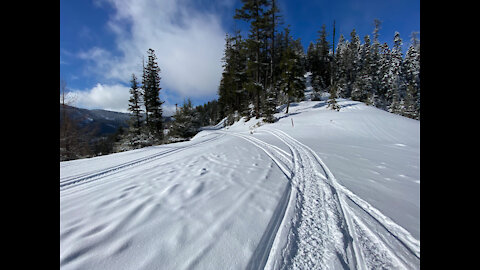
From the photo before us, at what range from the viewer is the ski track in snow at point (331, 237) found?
188cm

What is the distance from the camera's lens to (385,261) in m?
1.93

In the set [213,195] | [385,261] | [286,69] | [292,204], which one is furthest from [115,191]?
[286,69]

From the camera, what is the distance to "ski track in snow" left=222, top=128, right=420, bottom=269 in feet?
6.16

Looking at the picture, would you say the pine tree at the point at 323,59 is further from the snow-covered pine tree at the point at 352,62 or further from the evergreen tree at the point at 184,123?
the evergreen tree at the point at 184,123

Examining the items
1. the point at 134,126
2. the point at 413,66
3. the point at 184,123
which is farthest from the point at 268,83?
the point at 413,66

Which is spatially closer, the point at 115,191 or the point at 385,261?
the point at 385,261

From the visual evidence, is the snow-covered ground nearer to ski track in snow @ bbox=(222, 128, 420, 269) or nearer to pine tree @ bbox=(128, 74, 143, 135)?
ski track in snow @ bbox=(222, 128, 420, 269)

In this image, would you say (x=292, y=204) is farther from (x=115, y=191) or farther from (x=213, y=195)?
(x=115, y=191)

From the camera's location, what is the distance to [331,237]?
2.24 metres

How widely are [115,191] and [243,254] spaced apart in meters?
2.90

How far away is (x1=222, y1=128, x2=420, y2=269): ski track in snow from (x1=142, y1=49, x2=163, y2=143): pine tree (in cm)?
2478

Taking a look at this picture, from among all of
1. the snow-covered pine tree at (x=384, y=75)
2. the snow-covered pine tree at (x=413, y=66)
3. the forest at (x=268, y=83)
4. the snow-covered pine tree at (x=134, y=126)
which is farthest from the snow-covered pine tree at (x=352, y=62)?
the snow-covered pine tree at (x=134, y=126)
